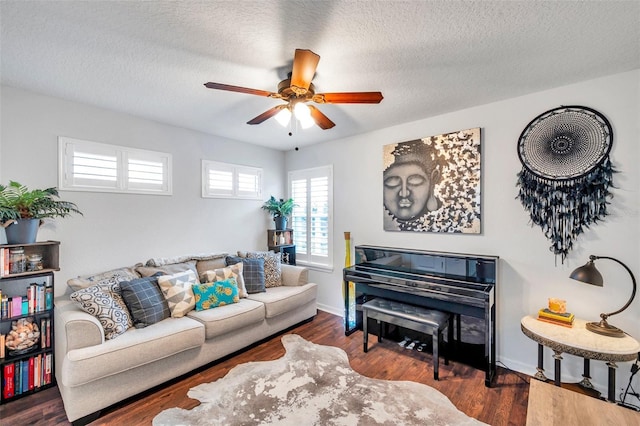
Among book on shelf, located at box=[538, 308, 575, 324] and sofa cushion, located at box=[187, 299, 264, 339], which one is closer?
book on shelf, located at box=[538, 308, 575, 324]

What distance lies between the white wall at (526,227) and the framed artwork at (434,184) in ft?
0.31

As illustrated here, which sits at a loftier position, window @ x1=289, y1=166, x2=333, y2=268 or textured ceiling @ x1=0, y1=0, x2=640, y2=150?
textured ceiling @ x1=0, y1=0, x2=640, y2=150

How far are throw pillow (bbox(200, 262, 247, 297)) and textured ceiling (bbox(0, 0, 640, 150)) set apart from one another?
188cm

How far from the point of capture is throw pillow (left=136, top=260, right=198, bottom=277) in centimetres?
294

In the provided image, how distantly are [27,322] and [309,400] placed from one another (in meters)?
2.47

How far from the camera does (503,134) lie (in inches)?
107

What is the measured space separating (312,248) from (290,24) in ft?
10.8

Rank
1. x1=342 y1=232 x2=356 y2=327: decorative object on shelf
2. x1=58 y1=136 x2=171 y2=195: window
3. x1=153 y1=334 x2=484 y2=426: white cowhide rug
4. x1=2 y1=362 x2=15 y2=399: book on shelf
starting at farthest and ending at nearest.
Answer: x1=342 y1=232 x2=356 y2=327: decorative object on shelf
x1=58 y1=136 x2=171 y2=195: window
x1=2 y1=362 x2=15 y2=399: book on shelf
x1=153 y1=334 x2=484 y2=426: white cowhide rug

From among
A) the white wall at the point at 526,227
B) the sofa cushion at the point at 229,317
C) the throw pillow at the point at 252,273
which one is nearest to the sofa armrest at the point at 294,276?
the throw pillow at the point at 252,273

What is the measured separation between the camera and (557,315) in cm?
226

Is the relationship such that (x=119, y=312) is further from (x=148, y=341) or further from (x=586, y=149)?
(x=586, y=149)

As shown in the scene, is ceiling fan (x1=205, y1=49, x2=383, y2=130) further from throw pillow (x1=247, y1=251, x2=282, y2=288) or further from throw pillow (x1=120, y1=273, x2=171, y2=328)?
throw pillow (x1=247, y1=251, x2=282, y2=288)

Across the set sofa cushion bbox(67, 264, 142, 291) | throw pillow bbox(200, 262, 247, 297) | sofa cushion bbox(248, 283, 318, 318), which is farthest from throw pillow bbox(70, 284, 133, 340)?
sofa cushion bbox(248, 283, 318, 318)

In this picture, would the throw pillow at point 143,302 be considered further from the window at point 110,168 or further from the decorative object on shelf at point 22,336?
the window at point 110,168
